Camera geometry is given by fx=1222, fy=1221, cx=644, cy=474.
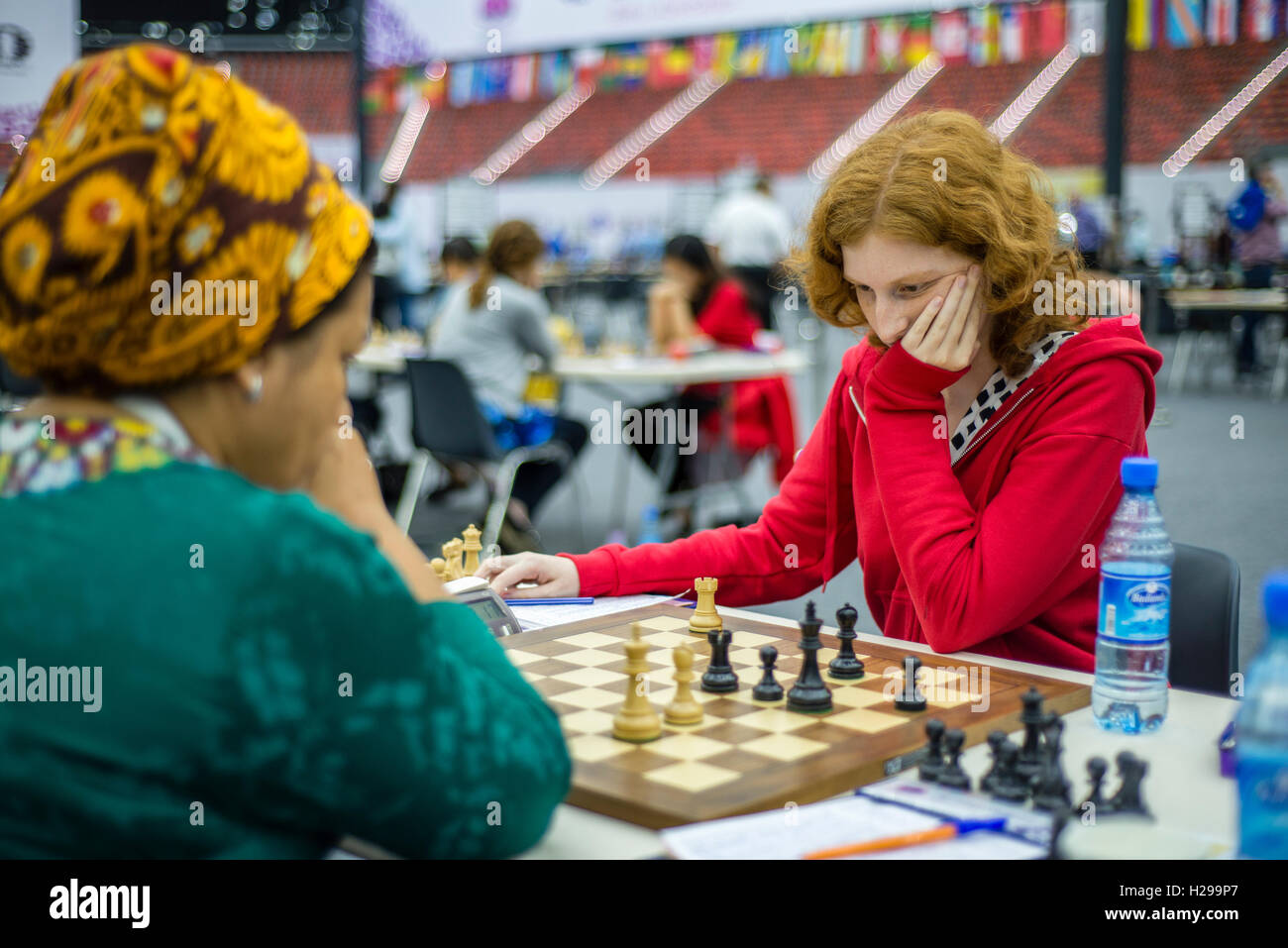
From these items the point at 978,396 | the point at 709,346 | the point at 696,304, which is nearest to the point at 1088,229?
the point at 696,304

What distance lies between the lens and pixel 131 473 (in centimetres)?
81

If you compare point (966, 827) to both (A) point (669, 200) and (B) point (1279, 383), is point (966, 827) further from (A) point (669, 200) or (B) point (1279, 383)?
(A) point (669, 200)

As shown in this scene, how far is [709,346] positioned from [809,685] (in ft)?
13.4

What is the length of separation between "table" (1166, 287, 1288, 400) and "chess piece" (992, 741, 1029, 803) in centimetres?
792

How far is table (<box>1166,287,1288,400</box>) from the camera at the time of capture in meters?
8.16

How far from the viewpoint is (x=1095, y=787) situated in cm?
96

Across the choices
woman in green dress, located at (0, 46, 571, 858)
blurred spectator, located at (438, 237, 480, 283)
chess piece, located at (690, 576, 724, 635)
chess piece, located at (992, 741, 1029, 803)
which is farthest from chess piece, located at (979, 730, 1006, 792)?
blurred spectator, located at (438, 237, 480, 283)

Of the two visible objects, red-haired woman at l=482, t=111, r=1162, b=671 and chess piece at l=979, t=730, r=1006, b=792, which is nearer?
chess piece at l=979, t=730, r=1006, b=792

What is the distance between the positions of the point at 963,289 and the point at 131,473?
1059 mm

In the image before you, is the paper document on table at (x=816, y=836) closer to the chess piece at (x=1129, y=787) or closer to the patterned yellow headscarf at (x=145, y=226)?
the chess piece at (x=1129, y=787)

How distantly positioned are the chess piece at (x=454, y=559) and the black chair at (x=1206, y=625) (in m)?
0.98

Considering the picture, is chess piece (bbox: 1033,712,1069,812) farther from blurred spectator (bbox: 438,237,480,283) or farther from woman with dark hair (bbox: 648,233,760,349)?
blurred spectator (bbox: 438,237,480,283)

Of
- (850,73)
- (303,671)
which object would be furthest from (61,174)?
(850,73)

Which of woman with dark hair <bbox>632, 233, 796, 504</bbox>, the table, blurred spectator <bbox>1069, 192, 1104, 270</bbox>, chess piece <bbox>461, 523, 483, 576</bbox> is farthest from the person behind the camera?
blurred spectator <bbox>1069, 192, 1104, 270</bbox>
